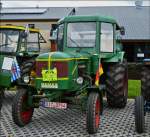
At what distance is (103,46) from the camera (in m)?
9.95

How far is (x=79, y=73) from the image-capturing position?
895cm

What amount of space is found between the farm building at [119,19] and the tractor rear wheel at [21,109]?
26357 millimetres

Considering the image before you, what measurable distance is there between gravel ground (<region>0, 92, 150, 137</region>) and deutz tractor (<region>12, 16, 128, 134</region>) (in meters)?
0.22

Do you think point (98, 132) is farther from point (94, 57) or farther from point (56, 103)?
point (94, 57)

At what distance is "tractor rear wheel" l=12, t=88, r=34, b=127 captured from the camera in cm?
845

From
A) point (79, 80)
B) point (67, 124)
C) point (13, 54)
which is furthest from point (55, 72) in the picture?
point (13, 54)

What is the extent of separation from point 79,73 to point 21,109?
141 cm

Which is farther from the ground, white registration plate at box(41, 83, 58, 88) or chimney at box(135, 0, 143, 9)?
chimney at box(135, 0, 143, 9)

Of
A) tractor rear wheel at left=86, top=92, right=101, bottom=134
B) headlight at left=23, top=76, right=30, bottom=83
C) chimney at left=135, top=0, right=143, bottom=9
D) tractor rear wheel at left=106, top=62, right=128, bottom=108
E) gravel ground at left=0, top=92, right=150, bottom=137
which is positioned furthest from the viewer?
chimney at left=135, top=0, right=143, bottom=9

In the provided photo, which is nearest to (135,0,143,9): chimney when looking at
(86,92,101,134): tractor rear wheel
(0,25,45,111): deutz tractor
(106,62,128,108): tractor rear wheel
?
(0,25,45,111): deutz tractor

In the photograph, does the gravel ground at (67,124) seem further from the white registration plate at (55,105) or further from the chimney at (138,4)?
the chimney at (138,4)

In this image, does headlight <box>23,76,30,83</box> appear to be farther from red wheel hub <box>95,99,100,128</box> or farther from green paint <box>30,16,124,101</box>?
red wheel hub <box>95,99,100,128</box>

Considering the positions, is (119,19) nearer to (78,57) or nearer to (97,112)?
(78,57)

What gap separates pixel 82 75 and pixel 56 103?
3.38 ft
